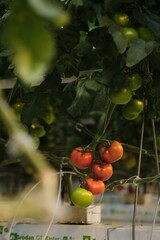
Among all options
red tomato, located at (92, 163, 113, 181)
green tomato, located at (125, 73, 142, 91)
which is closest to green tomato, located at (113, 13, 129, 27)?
green tomato, located at (125, 73, 142, 91)

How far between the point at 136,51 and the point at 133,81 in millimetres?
129

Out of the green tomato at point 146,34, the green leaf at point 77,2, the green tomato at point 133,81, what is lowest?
the green tomato at point 133,81

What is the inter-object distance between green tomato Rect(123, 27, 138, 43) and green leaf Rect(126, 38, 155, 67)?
1cm

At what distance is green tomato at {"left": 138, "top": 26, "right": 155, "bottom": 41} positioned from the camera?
2.51 ft

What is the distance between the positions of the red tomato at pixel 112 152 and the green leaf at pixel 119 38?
1.00 feet

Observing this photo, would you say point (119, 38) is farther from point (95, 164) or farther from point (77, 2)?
point (95, 164)

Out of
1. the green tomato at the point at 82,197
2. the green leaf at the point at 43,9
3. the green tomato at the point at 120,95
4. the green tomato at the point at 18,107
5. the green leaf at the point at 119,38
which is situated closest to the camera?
the green leaf at the point at 43,9

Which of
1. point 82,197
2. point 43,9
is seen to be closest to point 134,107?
point 82,197

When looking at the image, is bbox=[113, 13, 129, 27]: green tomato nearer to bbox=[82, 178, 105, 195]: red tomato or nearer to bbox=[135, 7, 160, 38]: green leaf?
bbox=[135, 7, 160, 38]: green leaf

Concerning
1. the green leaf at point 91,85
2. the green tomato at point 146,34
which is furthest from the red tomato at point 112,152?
the green tomato at point 146,34

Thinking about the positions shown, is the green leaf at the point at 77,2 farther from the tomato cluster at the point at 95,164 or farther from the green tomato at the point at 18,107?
the green tomato at the point at 18,107

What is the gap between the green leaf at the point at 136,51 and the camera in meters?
0.69

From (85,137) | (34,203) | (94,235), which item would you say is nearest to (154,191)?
(85,137)

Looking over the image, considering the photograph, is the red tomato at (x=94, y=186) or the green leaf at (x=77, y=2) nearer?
the green leaf at (x=77, y=2)
